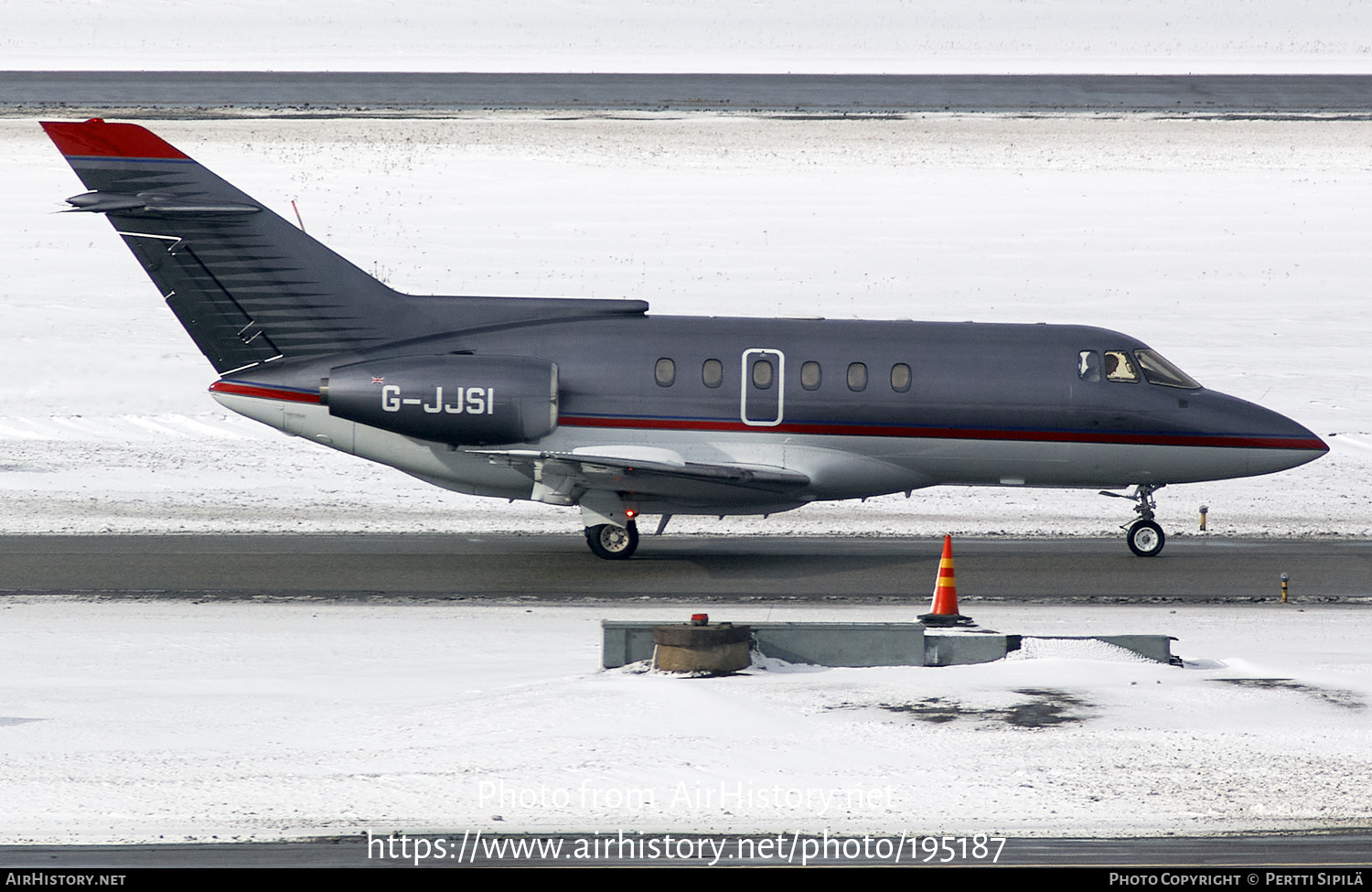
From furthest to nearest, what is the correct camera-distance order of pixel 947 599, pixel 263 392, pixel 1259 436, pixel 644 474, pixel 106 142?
pixel 1259 436
pixel 263 392
pixel 106 142
pixel 644 474
pixel 947 599

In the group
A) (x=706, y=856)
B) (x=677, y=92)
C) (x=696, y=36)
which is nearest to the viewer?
(x=706, y=856)

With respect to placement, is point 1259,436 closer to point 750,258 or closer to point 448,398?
point 448,398

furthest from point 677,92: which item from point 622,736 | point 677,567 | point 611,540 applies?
point 622,736

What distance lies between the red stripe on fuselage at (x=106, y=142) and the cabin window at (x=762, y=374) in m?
7.39

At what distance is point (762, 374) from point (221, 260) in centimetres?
682

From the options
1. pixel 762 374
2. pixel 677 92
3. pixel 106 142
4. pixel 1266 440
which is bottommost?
pixel 1266 440

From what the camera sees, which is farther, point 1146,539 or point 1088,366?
point 1146,539

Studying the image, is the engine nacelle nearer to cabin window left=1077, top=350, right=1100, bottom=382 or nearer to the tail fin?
the tail fin

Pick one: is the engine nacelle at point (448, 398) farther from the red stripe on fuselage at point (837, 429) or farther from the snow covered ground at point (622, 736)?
the snow covered ground at point (622, 736)

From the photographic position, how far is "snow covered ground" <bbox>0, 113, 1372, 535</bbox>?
23.0m

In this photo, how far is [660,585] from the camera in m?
17.4

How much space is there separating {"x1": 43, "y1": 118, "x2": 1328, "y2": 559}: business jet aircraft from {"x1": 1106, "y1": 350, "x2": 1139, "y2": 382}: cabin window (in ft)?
0.10

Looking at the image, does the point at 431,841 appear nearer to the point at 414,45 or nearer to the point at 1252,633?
the point at 1252,633

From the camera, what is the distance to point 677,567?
18531 mm
